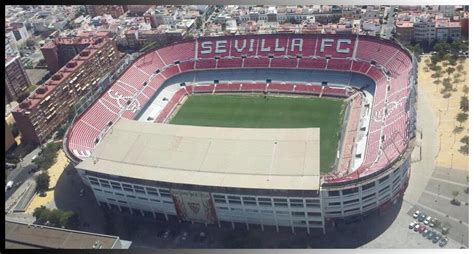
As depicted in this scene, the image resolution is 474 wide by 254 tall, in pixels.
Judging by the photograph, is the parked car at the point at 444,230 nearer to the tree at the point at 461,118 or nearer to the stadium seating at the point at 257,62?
the tree at the point at 461,118

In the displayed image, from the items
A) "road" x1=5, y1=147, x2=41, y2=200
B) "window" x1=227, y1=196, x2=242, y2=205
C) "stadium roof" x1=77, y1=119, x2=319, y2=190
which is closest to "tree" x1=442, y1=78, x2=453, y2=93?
"stadium roof" x1=77, y1=119, x2=319, y2=190

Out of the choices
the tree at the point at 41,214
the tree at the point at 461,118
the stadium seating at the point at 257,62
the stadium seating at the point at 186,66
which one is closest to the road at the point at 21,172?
the tree at the point at 41,214

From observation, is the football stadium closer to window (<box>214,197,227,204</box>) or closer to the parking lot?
window (<box>214,197,227,204</box>)

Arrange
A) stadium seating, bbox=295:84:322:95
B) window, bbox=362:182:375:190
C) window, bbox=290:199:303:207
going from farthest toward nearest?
stadium seating, bbox=295:84:322:95 → window, bbox=362:182:375:190 → window, bbox=290:199:303:207

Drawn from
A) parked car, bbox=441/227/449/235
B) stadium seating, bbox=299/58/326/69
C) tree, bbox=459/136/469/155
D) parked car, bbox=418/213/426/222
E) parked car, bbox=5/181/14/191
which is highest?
stadium seating, bbox=299/58/326/69

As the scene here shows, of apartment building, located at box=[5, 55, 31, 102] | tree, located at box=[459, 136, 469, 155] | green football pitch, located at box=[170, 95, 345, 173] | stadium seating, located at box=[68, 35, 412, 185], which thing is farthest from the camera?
apartment building, located at box=[5, 55, 31, 102]

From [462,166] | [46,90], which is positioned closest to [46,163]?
[46,90]

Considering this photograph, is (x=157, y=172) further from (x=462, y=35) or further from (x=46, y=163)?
(x=462, y=35)

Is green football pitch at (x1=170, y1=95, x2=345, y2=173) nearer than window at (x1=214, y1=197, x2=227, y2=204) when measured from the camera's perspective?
No
